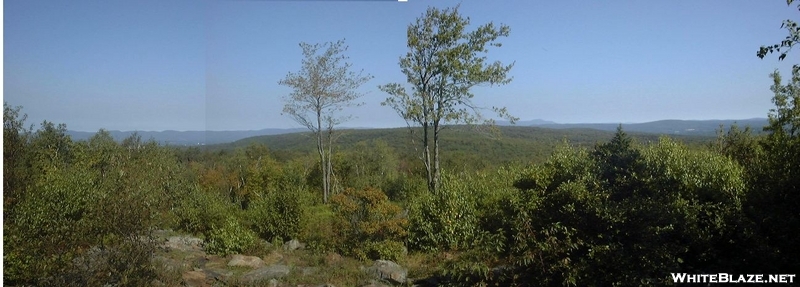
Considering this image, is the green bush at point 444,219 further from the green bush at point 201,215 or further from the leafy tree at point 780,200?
the green bush at point 201,215

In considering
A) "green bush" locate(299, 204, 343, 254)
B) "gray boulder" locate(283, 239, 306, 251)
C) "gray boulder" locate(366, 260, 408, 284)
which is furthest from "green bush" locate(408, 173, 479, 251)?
"gray boulder" locate(283, 239, 306, 251)

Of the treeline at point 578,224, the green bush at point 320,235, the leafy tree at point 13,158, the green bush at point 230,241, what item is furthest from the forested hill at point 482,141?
the leafy tree at point 13,158

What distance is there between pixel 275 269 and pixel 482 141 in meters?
17.1

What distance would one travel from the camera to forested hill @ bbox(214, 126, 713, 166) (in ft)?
38.2

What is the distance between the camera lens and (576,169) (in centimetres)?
655

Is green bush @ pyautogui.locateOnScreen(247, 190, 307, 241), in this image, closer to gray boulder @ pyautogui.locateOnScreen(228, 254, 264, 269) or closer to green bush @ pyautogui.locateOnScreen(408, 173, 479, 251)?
gray boulder @ pyautogui.locateOnScreen(228, 254, 264, 269)

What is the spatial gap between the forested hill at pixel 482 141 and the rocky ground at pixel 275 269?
13.0 ft

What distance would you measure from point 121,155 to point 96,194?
11388 millimetres

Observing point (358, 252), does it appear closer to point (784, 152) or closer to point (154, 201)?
point (154, 201)

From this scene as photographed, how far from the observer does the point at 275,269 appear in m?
8.37

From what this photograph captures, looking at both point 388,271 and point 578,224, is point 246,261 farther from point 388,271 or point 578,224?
point 578,224

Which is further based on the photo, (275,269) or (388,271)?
(275,269)

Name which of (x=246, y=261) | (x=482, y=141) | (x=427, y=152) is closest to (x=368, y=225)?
(x=246, y=261)

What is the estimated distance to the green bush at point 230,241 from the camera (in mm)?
9836
